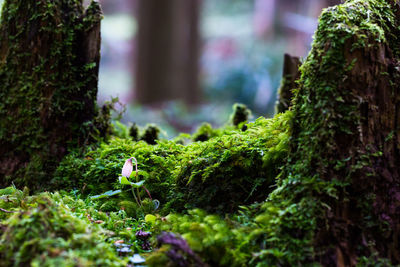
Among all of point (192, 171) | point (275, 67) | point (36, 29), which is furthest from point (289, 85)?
point (275, 67)

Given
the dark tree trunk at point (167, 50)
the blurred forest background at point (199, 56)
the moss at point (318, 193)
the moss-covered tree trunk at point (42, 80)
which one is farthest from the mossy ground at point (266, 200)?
the dark tree trunk at point (167, 50)

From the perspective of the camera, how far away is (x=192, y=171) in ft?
9.07

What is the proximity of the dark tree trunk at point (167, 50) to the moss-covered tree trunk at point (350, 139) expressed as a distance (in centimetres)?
1141

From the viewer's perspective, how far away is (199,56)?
14.6 meters

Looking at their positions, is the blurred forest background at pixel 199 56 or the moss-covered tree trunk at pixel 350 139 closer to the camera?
the moss-covered tree trunk at pixel 350 139

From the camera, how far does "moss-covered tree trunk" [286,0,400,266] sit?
7.00 feet

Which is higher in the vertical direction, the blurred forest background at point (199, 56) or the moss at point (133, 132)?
the blurred forest background at point (199, 56)

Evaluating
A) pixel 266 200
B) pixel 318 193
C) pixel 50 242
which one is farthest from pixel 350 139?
pixel 50 242

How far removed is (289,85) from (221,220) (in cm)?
248

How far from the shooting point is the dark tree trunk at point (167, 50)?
1317cm

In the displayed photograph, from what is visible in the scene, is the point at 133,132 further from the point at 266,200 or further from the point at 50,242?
the point at 50,242

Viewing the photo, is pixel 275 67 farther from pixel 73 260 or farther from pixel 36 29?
pixel 73 260

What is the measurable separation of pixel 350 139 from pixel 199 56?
12.8 meters

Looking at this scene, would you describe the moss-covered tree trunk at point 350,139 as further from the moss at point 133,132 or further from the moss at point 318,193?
the moss at point 133,132
